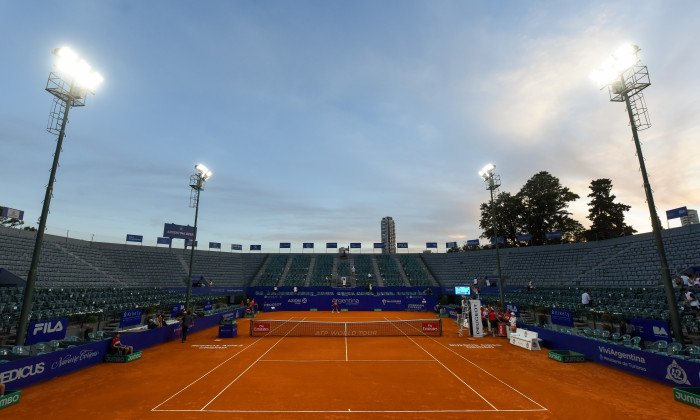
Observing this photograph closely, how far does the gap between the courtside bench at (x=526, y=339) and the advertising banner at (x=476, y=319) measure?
263cm

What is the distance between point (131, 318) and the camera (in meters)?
23.3

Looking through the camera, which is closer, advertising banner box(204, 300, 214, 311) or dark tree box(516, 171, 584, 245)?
advertising banner box(204, 300, 214, 311)

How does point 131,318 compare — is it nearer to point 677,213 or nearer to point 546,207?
point 677,213

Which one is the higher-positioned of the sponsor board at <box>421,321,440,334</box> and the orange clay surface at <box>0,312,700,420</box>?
the sponsor board at <box>421,321,440,334</box>

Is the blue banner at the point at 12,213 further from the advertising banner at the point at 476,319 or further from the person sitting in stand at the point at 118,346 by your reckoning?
the advertising banner at the point at 476,319

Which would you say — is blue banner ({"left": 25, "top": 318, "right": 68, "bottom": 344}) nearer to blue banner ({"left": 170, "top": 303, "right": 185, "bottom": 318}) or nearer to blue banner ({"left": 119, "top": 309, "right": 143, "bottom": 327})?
blue banner ({"left": 119, "top": 309, "right": 143, "bottom": 327})

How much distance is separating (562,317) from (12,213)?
2194 inches

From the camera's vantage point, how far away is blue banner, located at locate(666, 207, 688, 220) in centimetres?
3666

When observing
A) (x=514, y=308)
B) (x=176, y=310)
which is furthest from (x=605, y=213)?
(x=176, y=310)

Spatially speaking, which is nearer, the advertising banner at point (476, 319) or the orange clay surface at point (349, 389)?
the orange clay surface at point (349, 389)

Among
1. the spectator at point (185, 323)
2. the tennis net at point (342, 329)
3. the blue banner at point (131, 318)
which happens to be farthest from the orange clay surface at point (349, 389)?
the blue banner at point (131, 318)

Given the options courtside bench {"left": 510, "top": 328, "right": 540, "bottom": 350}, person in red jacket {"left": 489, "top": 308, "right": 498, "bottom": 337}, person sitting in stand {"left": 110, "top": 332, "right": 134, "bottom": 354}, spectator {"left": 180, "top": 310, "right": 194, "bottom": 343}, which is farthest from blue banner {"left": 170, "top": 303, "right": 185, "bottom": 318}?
courtside bench {"left": 510, "top": 328, "right": 540, "bottom": 350}

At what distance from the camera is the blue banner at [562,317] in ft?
70.9

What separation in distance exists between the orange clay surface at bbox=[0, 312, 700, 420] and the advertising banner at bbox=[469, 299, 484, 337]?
14.4ft
